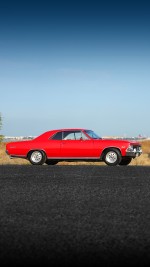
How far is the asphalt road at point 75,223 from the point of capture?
4680 mm

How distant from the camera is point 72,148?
60.6 ft

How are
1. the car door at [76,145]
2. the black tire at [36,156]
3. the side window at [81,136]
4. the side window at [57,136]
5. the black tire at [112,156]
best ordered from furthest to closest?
1. the side window at [57,136]
2. the black tire at [36,156]
3. the side window at [81,136]
4. the car door at [76,145]
5. the black tire at [112,156]

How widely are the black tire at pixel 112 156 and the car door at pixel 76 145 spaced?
605 millimetres

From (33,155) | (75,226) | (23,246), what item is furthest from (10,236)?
(33,155)

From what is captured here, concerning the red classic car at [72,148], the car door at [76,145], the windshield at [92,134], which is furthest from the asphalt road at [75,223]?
the windshield at [92,134]

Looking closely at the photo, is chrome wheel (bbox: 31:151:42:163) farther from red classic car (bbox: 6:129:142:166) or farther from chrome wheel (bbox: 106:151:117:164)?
chrome wheel (bbox: 106:151:117:164)

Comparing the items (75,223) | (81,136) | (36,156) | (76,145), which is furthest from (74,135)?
(75,223)

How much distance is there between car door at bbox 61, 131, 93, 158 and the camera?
18.3 m

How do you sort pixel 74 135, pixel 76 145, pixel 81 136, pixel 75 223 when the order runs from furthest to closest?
pixel 74 135
pixel 81 136
pixel 76 145
pixel 75 223

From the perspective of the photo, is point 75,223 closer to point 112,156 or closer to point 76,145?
point 112,156

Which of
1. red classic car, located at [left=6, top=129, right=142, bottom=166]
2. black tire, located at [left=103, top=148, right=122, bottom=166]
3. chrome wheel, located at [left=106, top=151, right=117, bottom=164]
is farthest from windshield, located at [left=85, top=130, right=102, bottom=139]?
chrome wheel, located at [left=106, top=151, right=117, bottom=164]

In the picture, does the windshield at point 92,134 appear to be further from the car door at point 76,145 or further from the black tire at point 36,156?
the black tire at point 36,156

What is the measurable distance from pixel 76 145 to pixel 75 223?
11981mm

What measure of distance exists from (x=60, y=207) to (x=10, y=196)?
170cm
